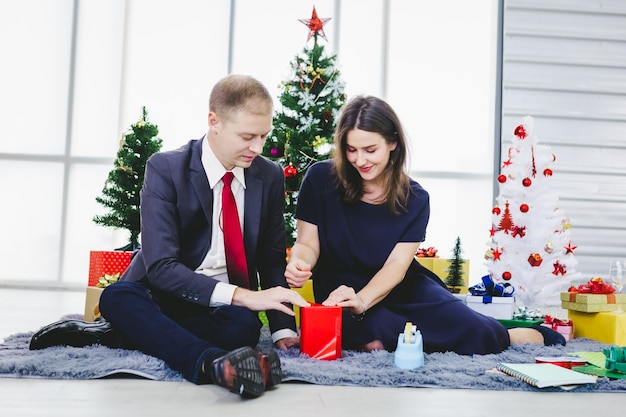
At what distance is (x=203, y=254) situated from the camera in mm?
1877

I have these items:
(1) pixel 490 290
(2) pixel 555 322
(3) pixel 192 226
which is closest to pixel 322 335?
(3) pixel 192 226

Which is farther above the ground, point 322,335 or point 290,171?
point 290,171

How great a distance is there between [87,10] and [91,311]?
11.3 ft

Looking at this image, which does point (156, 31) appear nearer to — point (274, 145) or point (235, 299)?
point (274, 145)

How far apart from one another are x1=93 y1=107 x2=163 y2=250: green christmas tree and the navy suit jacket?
1.36 meters

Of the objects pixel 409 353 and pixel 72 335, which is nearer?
pixel 409 353

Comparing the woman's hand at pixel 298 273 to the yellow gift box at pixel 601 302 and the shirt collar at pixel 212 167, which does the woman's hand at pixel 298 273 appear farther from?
the yellow gift box at pixel 601 302

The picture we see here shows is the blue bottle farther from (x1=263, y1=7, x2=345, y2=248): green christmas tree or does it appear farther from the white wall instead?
the white wall

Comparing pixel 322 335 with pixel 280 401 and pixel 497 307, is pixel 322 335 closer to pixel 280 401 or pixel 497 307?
pixel 280 401

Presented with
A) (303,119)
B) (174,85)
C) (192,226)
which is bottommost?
(192,226)

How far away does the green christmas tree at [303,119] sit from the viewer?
346 centimetres

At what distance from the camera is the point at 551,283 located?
12.7 ft

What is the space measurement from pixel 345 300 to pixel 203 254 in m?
0.44

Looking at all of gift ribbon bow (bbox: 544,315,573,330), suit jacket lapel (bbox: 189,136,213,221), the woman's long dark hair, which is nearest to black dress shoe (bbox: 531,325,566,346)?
gift ribbon bow (bbox: 544,315,573,330)
